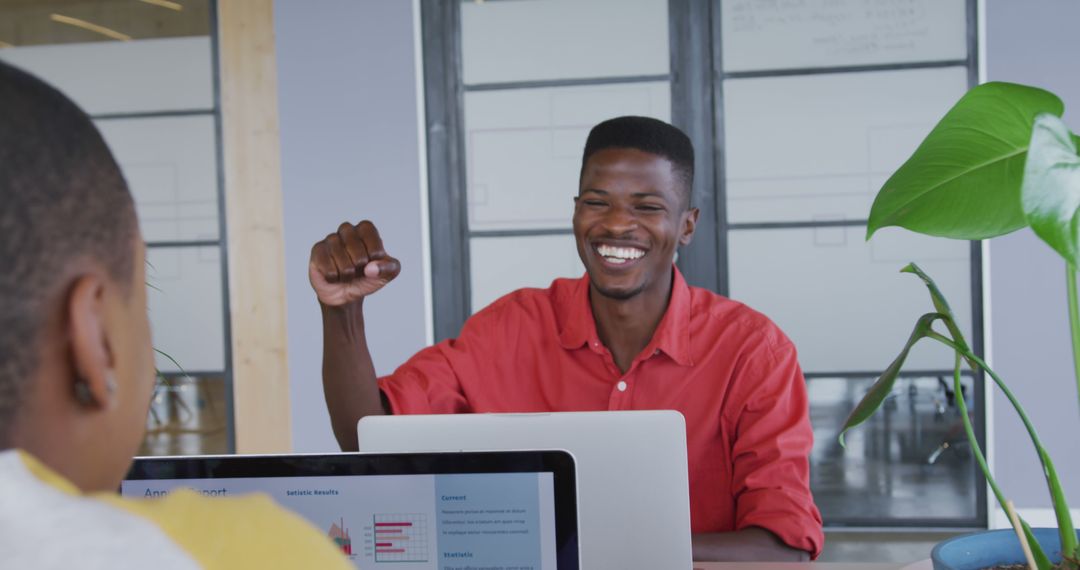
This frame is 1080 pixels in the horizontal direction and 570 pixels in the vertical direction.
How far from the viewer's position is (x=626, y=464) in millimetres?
1277

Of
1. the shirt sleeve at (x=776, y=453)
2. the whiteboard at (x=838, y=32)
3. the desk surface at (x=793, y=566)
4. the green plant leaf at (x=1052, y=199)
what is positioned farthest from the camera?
the whiteboard at (x=838, y=32)

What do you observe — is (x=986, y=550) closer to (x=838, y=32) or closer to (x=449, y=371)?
(x=449, y=371)

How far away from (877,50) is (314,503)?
3.39 metres

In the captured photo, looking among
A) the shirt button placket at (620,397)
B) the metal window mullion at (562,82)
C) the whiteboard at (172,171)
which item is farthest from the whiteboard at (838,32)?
the shirt button placket at (620,397)

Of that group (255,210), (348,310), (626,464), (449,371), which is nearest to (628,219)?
(449,371)

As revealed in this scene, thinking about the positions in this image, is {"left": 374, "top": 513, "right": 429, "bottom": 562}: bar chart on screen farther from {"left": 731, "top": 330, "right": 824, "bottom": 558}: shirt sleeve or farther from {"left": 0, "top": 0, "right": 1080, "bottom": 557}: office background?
{"left": 0, "top": 0, "right": 1080, "bottom": 557}: office background

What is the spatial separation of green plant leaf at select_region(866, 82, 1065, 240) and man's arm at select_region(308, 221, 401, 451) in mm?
825

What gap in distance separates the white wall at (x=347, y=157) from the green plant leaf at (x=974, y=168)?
3075 millimetres

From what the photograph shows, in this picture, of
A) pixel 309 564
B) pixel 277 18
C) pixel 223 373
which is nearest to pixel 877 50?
pixel 277 18

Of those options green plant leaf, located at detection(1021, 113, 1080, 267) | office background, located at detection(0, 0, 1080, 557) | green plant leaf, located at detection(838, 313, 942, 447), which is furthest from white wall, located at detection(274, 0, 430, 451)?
green plant leaf, located at detection(1021, 113, 1080, 267)

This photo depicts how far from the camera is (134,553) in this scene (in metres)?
0.45

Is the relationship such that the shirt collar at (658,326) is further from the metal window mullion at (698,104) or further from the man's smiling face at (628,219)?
the metal window mullion at (698,104)

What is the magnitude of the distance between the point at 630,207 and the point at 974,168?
1.00m

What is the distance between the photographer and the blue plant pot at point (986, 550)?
1.17 m
